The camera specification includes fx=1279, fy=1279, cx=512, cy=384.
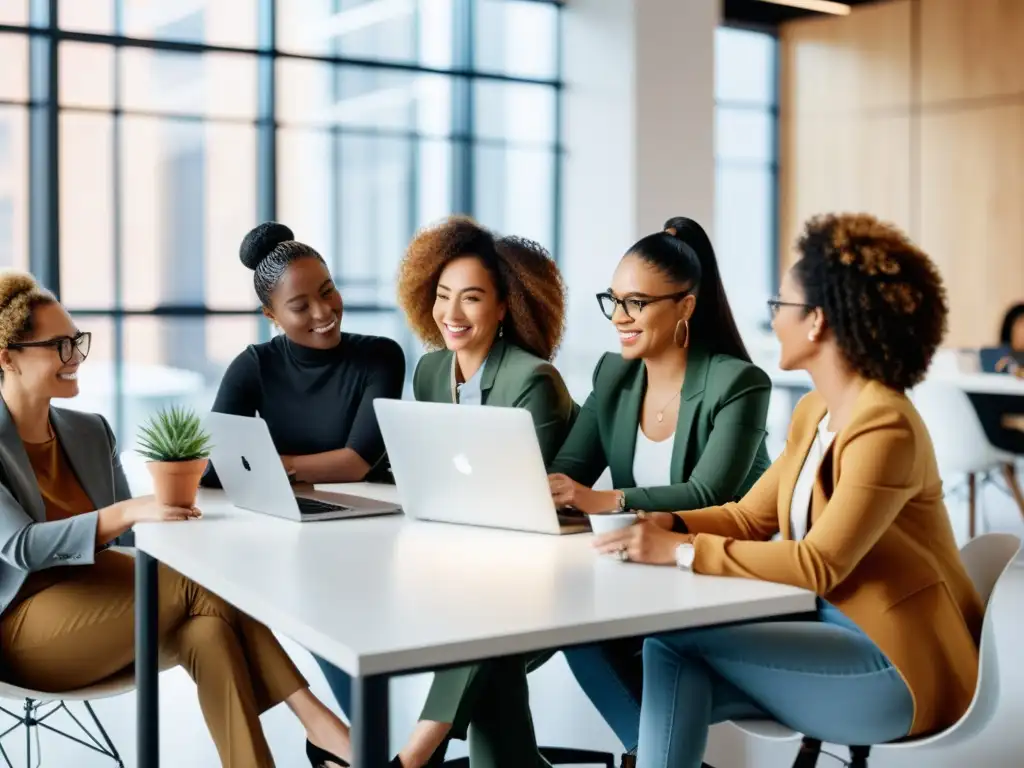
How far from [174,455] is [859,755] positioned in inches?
53.3

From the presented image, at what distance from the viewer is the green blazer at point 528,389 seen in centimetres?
290

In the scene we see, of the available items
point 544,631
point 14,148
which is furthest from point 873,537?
point 14,148

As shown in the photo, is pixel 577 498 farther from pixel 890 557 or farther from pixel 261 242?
pixel 261 242

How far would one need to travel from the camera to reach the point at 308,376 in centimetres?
317

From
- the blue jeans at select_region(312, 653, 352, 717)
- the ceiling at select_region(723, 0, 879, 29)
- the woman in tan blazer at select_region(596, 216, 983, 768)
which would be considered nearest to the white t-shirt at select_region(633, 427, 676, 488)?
the woman in tan blazer at select_region(596, 216, 983, 768)

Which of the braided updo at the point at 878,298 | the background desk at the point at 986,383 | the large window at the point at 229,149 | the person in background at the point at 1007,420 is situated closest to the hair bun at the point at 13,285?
the braided updo at the point at 878,298

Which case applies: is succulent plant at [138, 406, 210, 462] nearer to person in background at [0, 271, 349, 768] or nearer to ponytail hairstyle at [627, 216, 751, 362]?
person in background at [0, 271, 349, 768]

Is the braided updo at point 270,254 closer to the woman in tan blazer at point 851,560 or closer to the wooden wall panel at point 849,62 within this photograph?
the woman in tan blazer at point 851,560

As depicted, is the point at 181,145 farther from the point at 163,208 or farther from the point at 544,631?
the point at 544,631

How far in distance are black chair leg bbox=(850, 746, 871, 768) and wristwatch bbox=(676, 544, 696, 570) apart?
1.48 ft

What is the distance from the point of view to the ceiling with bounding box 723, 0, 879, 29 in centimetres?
1096

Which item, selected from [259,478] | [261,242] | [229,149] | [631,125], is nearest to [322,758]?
[259,478]

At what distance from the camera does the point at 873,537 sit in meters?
1.94

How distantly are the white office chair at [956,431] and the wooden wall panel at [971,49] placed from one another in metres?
4.82
